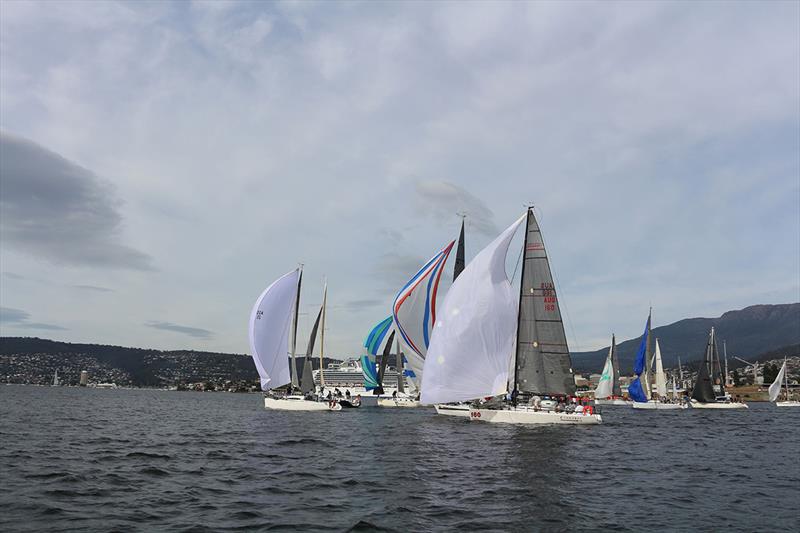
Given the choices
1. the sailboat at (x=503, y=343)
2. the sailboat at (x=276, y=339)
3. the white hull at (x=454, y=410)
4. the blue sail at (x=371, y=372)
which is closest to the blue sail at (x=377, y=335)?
the blue sail at (x=371, y=372)

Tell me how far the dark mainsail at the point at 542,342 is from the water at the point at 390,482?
7126 mm

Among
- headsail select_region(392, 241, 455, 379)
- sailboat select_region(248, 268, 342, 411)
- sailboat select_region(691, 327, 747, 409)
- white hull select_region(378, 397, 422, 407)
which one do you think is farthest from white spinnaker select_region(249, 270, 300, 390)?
sailboat select_region(691, 327, 747, 409)

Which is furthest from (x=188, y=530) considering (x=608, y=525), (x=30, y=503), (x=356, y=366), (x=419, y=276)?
(x=356, y=366)

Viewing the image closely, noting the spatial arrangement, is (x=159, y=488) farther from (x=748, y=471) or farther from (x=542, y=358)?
(x=542, y=358)

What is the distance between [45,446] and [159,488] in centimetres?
1150

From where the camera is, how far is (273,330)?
2037 inches

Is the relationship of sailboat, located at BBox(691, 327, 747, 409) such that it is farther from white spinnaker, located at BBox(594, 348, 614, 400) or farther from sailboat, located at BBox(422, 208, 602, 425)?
sailboat, located at BBox(422, 208, 602, 425)

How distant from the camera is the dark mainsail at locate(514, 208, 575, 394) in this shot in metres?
35.6

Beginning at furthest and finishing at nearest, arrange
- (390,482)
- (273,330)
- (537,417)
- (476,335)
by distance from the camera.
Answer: (273,330) → (476,335) → (537,417) → (390,482)

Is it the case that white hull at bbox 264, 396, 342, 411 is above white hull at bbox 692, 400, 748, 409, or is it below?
above

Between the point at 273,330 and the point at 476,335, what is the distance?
23794 millimetres

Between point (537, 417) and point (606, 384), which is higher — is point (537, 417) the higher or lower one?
the lower one

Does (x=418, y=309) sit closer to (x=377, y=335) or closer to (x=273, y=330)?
(x=273, y=330)

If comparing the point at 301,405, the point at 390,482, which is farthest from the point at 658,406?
the point at 390,482
